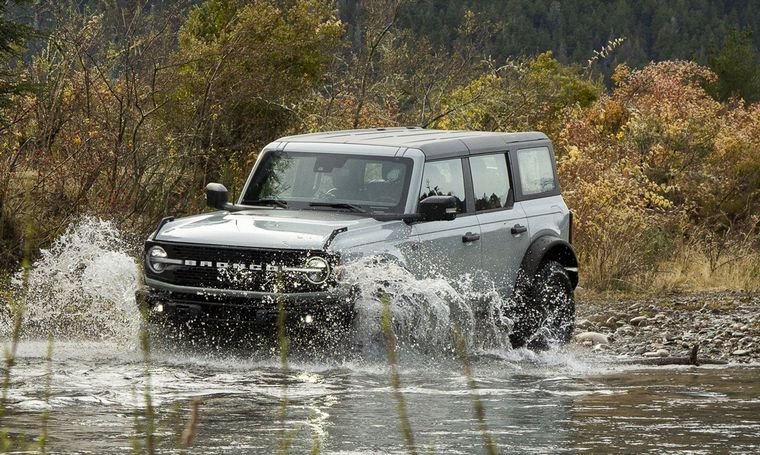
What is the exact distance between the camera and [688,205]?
83.5 feet

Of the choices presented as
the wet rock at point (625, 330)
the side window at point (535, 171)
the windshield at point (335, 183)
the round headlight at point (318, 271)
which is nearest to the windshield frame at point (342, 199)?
the windshield at point (335, 183)

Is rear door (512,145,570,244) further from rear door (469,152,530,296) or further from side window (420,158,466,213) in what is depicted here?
side window (420,158,466,213)

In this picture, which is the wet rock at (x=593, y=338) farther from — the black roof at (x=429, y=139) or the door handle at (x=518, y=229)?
the black roof at (x=429, y=139)

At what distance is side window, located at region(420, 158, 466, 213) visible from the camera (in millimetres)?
10867

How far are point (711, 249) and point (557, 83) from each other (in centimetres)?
571

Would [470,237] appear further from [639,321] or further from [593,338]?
[639,321]

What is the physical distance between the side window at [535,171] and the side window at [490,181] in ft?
0.82

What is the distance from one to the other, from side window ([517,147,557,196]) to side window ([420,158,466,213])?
0.94 m

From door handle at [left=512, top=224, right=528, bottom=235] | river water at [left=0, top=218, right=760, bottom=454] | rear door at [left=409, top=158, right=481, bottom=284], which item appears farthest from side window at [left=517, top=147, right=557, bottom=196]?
river water at [left=0, top=218, right=760, bottom=454]

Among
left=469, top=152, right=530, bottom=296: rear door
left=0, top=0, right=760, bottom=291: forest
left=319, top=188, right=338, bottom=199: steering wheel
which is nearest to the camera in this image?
left=319, top=188, right=338, bottom=199: steering wheel

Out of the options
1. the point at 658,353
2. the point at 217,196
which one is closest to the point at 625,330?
the point at 658,353

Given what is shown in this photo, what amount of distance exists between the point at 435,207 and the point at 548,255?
2.03 meters

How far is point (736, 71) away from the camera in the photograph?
5066cm

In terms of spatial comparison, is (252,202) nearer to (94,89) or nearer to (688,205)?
(94,89)
